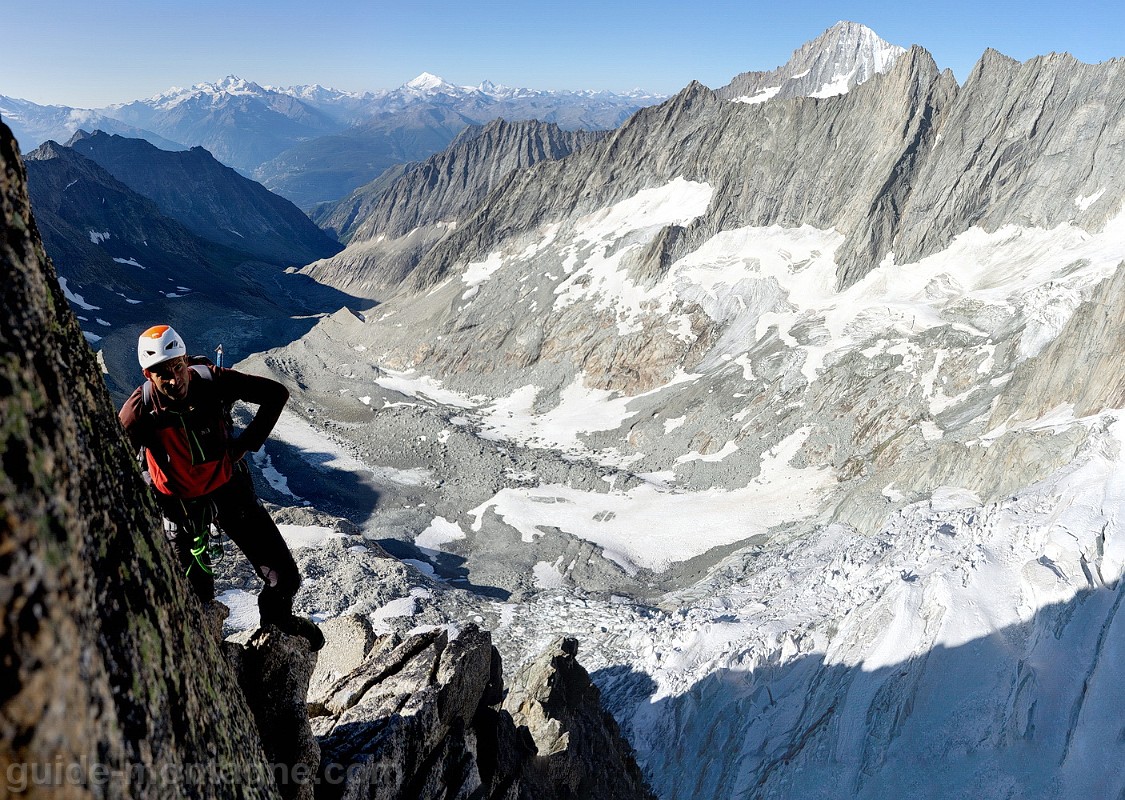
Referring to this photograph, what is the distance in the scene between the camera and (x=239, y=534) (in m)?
7.51

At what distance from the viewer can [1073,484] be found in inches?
875

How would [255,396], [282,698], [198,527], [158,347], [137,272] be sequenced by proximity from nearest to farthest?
[158,347], [198,527], [255,396], [282,698], [137,272]

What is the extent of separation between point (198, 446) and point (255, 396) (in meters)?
0.84

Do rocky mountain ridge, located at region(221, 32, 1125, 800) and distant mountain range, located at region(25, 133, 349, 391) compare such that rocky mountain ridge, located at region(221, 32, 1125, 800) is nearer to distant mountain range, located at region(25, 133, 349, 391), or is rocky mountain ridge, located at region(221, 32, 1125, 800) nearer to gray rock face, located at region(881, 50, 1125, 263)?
gray rock face, located at region(881, 50, 1125, 263)

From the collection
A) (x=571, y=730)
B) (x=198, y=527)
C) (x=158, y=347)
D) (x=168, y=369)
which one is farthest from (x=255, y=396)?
(x=571, y=730)

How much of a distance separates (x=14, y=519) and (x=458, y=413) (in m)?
69.1

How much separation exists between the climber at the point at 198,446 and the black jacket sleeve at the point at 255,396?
1 centimetres

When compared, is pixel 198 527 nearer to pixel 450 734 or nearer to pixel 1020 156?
pixel 450 734

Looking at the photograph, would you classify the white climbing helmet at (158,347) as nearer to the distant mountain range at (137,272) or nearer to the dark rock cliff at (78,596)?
the dark rock cliff at (78,596)

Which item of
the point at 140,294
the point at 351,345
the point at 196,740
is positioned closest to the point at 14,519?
the point at 196,740

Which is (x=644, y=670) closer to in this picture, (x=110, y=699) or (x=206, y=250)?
(x=110, y=699)

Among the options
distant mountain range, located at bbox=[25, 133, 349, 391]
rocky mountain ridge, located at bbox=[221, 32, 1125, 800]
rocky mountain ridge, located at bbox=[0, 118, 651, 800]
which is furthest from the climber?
distant mountain range, located at bbox=[25, 133, 349, 391]

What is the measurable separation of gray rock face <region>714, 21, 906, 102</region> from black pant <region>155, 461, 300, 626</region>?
519 ft

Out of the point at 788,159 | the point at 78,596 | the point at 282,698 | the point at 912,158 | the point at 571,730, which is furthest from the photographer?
the point at 788,159
